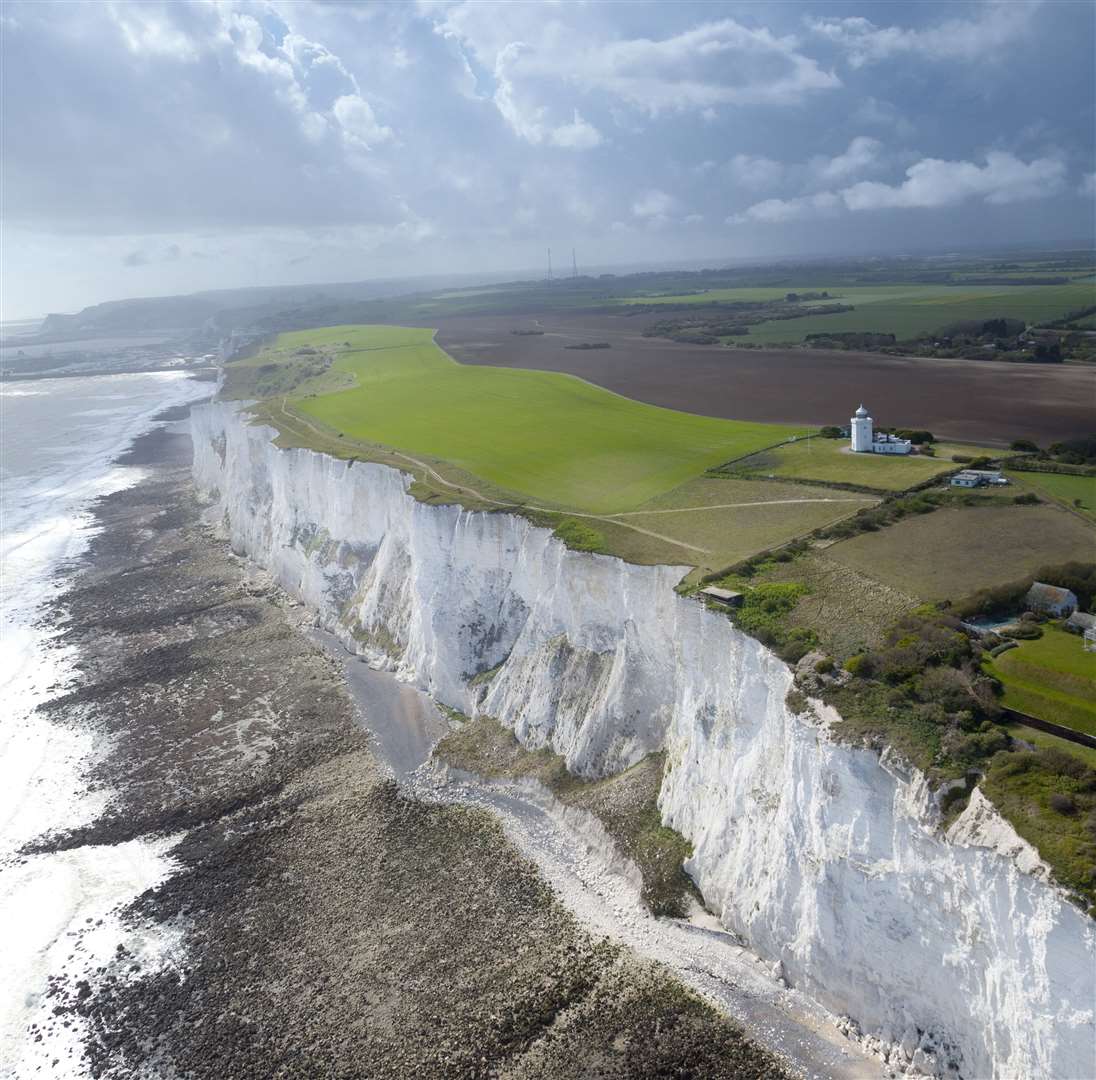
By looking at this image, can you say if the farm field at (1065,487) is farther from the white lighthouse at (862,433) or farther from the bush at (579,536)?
the bush at (579,536)

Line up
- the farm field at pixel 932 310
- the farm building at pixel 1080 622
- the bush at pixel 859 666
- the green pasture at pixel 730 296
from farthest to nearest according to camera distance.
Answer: the green pasture at pixel 730 296 → the farm field at pixel 932 310 → the farm building at pixel 1080 622 → the bush at pixel 859 666

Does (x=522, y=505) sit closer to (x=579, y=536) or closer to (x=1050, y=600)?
(x=579, y=536)

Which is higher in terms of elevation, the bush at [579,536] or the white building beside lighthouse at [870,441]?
the white building beside lighthouse at [870,441]

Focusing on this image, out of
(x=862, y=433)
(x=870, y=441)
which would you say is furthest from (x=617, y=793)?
(x=870, y=441)

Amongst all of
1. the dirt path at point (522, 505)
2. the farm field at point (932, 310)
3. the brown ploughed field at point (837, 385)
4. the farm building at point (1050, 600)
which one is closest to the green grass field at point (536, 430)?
the dirt path at point (522, 505)

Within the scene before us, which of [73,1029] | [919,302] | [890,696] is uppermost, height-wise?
[919,302]

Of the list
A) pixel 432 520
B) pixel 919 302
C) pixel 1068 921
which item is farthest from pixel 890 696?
pixel 919 302

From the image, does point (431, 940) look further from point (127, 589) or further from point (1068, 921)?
point (127, 589)
